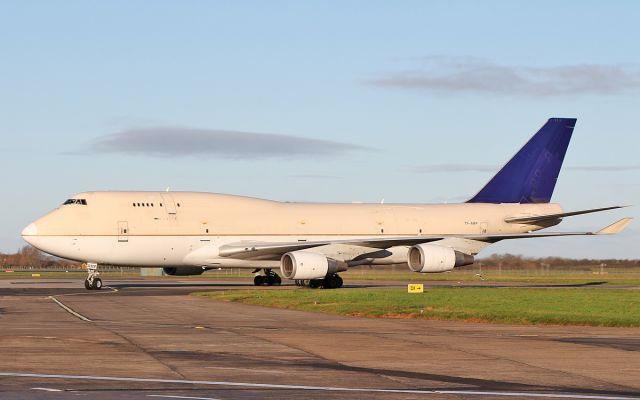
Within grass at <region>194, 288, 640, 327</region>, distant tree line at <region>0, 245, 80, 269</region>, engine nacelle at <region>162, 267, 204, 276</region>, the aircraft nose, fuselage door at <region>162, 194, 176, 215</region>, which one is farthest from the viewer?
distant tree line at <region>0, 245, 80, 269</region>

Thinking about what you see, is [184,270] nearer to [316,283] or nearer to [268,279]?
[268,279]

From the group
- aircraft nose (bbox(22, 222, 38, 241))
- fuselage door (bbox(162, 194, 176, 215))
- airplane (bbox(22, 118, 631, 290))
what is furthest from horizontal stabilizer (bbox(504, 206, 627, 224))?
aircraft nose (bbox(22, 222, 38, 241))

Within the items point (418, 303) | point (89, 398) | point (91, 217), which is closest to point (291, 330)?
point (418, 303)

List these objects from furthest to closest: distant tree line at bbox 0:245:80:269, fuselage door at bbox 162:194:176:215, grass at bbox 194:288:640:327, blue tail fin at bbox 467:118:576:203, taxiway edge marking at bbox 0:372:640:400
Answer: distant tree line at bbox 0:245:80:269, blue tail fin at bbox 467:118:576:203, fuselage door at bbox 162:194:176:215, grass at bbox 194:288:640:327, taxiway edge marking at bbox 0:372:640:400

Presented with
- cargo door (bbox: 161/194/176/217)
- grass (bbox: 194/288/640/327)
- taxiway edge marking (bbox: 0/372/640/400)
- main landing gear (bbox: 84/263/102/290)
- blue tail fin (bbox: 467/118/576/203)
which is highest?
blue tail fin (bbox: 467/118/576/203)

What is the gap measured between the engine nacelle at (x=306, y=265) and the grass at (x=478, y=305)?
22.8ft

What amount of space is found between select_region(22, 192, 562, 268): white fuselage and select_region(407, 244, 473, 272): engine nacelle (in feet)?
11.3

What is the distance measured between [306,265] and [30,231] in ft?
43.5

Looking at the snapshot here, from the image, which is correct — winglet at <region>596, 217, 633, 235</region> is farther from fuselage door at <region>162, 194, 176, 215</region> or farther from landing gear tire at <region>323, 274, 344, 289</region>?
fuselage door at <region>162, 194, 176, 215</region>

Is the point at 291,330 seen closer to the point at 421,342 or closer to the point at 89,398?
the point at 421,342

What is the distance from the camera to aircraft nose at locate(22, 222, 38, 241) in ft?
158

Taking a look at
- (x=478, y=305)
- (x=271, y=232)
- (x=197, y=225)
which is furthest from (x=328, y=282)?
(x=478, y=305)

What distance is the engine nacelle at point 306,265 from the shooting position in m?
48.7

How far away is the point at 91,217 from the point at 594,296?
24238 mm
